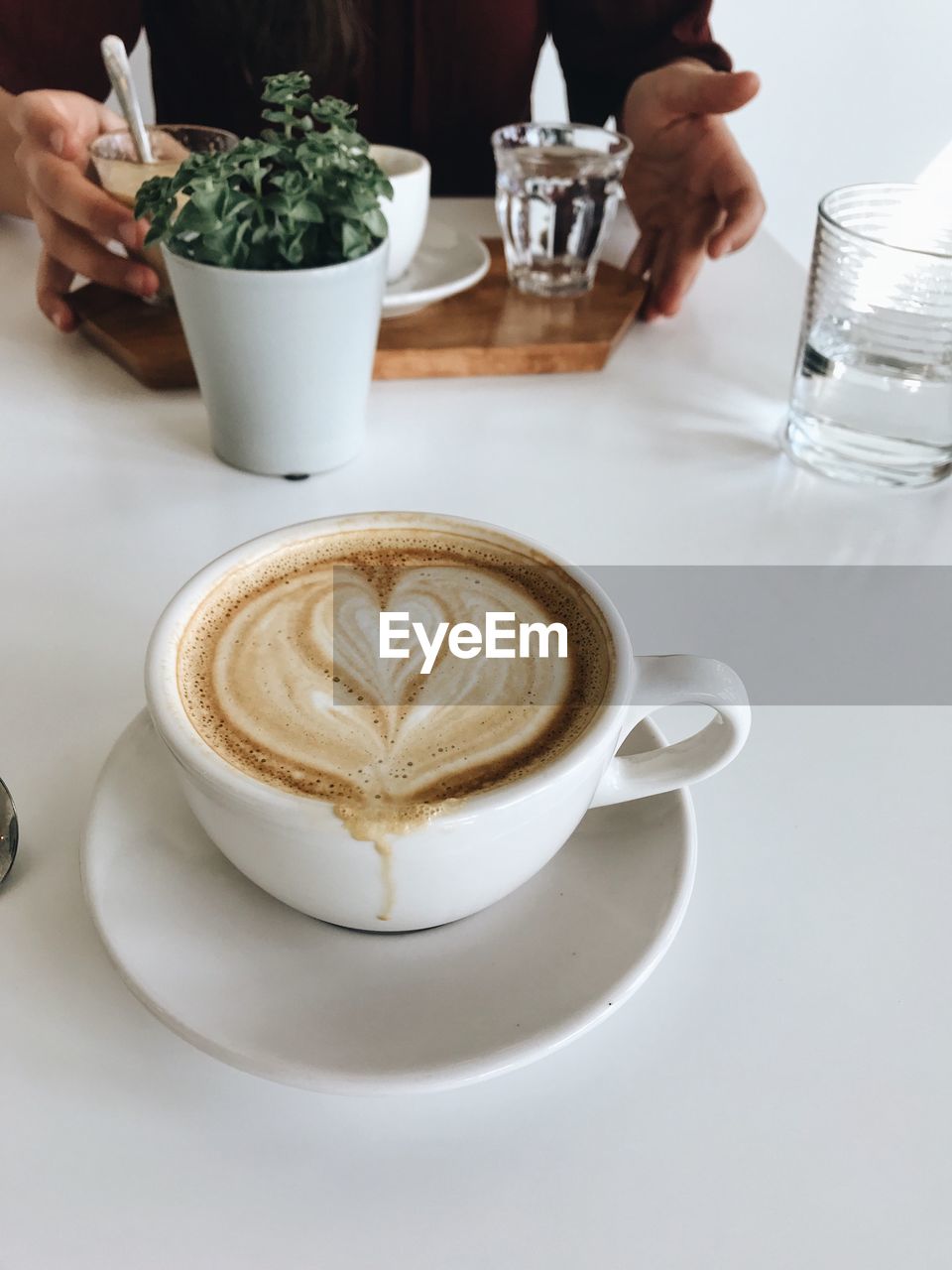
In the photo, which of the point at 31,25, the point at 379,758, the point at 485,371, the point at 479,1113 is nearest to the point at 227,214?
the point at 485,371

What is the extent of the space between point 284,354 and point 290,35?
72 centimetres

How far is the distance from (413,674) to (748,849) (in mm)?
172

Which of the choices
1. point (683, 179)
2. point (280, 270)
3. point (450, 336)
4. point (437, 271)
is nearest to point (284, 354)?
point (280, 270)

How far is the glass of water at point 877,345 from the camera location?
70 centimetres

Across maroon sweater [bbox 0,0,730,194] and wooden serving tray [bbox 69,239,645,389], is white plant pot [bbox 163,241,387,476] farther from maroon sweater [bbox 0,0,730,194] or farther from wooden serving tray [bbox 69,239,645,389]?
maroon sweater [bbox 0,0,730,194]

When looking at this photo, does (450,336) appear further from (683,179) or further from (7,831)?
(7,831)

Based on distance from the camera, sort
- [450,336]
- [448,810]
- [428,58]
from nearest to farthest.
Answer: [448,810]
[450,336]
[428,58]

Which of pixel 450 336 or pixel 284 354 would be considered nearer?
pixel 284 354

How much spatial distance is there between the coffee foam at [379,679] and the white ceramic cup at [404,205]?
0.46 meters

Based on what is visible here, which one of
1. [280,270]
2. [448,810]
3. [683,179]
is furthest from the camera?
[683,179]

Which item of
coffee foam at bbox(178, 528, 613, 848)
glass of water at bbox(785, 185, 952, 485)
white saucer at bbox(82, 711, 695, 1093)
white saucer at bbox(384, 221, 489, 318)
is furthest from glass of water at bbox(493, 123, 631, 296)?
white saucer at bbox(82, 711, 695, 1093)

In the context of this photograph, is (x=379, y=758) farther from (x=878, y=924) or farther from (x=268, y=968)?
(x=878, y=924)

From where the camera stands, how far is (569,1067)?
0.38m

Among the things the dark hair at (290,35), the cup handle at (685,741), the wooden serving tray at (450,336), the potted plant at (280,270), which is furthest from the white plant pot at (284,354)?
the dark hair at (290,35)
